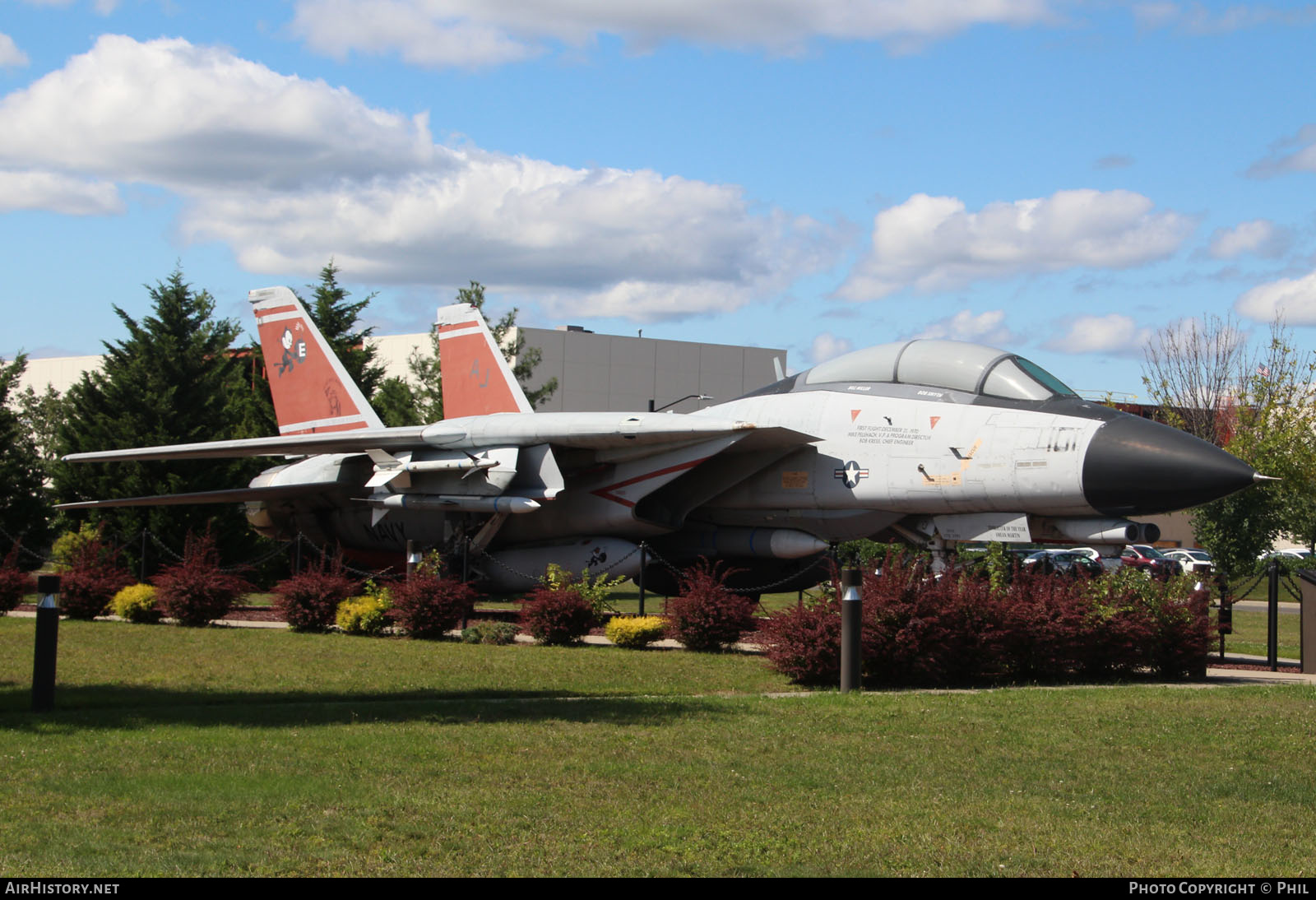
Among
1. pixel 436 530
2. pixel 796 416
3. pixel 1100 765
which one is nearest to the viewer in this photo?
pixel 1100 765

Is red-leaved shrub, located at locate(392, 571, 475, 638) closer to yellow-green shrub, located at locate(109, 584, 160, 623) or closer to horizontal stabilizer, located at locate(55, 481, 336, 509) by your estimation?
yellow-green shrub, located at locate(109, 584, 160, 623)

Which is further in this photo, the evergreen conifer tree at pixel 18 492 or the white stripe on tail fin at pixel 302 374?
the evergreen conifer tree at pixel 18 492

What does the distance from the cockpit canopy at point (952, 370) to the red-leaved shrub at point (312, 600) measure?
24.0 ft

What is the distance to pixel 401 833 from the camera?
5500mm

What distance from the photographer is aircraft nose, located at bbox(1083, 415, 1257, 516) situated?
13195 millimetres

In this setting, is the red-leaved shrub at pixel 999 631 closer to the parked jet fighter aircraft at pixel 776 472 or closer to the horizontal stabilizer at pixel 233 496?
the parked jet fighter aircraft at pixel 776 472

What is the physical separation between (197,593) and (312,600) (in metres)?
1.86

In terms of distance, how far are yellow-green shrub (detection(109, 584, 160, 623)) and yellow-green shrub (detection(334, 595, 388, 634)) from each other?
3.27 m

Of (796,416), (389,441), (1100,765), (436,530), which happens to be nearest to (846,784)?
(1100,765)

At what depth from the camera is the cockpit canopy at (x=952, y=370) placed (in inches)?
590

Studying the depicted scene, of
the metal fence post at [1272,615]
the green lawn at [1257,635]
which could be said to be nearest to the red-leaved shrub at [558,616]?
the green lawn at [1257,635]

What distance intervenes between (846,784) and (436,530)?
13587 millimetres

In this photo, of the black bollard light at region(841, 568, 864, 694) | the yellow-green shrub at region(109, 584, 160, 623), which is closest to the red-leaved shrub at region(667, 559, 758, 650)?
the black bollard light at region(841, 568, 864, 694)
